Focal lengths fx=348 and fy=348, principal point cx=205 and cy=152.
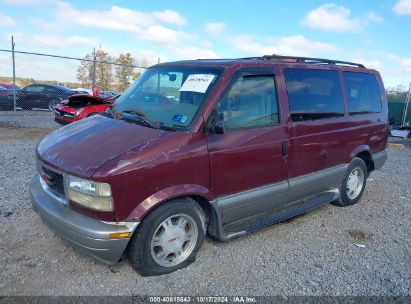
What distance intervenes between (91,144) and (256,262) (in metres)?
1.94

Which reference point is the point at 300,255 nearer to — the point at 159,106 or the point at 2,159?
the point at 159,106

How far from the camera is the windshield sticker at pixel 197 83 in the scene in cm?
336

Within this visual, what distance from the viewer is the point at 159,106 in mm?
3547

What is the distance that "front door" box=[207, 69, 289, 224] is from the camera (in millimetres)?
3293

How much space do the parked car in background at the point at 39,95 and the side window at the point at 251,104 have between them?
48.8 ft

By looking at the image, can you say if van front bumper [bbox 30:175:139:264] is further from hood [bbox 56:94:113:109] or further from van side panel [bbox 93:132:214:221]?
hood [bbox 56:94:113:109]

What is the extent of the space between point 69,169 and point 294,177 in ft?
8.06

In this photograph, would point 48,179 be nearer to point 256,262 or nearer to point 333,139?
point 256,262

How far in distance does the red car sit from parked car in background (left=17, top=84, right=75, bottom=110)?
7285 mm

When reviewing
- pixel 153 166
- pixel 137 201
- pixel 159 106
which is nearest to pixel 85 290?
pixel 137 201

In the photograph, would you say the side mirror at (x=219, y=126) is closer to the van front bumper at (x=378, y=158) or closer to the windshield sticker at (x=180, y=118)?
the windshield sticker at (x=180, y=118)

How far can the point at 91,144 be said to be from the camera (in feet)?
10.0

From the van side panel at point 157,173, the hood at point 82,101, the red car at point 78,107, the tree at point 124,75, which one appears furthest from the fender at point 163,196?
the tree at point 124,75

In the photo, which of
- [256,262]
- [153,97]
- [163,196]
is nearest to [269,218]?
[256,262]
